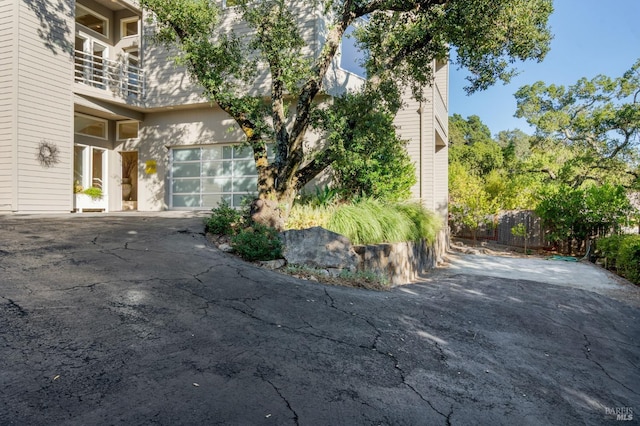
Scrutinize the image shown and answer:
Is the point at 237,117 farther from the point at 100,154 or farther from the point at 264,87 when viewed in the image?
the point at 100,154

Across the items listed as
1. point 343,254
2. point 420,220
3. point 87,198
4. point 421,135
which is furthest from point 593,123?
point 87,198

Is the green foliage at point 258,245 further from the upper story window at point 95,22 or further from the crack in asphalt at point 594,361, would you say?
the upper story window at point 95,22

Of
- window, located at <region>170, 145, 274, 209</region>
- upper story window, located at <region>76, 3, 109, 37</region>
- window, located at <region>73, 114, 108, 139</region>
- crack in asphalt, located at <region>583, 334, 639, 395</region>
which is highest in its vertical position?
upper story window, located at <region>76, 3, 109, 37</region>

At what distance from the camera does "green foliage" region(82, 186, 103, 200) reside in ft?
46.2

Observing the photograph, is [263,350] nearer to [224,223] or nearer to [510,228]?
[224,223]

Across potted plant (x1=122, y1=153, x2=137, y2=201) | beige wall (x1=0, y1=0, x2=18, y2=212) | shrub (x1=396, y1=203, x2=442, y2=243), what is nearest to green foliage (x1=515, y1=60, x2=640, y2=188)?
shrub (x1=396, y1=203, x2=442, y2=243)

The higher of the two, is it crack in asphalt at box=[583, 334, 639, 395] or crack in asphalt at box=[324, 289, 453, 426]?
crack in asphalt at box=[324, 289, 453, 426]

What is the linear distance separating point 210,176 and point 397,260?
8.71 meters

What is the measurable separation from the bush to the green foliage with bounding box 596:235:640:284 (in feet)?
29.4

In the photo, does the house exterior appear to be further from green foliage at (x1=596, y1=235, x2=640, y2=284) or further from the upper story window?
green foliage at (x1=596, y1=235, x2=640, y2=284)

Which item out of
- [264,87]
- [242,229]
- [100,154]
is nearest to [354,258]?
[242,229]

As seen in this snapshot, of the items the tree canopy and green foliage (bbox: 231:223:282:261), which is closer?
green foliage (bbox: 231:223:282:261)

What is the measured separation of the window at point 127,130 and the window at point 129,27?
342cm

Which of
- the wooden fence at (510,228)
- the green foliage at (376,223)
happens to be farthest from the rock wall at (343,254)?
the wooden fence at (510,228)
